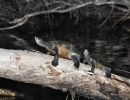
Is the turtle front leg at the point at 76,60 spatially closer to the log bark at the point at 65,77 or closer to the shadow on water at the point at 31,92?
the log bark at the point at 65,77

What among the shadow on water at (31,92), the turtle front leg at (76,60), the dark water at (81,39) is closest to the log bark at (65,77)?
the turtle front leg at (76,60)

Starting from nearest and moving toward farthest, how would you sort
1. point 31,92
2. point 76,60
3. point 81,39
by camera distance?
point 76,60 < point 31,92 < point 81,39

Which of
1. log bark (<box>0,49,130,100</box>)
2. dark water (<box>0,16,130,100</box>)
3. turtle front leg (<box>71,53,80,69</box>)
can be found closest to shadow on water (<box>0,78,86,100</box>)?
dark water (<box>0,16,130,100</box>)

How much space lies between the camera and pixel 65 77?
5188 millimetres

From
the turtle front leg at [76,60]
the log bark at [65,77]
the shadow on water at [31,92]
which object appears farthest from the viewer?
the shadow on water at [31,92]

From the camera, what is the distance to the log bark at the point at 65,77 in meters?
5.13

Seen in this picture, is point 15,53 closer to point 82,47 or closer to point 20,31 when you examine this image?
point 82,47

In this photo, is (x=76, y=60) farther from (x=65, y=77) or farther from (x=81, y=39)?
(x=81, y=39)

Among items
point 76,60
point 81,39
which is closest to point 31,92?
point 76,60

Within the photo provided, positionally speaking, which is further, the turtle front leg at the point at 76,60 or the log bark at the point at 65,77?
the turtle front leg at the point at 76,60

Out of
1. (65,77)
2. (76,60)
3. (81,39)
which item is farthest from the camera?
(81,39)

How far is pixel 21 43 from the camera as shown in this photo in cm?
820

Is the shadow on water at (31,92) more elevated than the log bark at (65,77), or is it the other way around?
the log bark at (65,77)

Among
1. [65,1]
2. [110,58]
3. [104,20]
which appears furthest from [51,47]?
[104,20]
